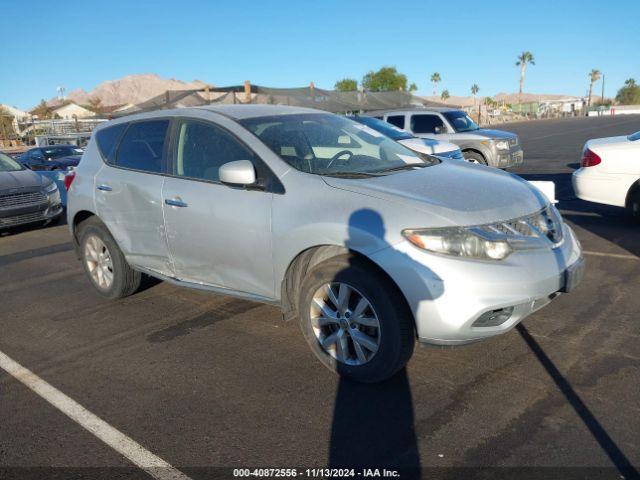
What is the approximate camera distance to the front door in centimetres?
395

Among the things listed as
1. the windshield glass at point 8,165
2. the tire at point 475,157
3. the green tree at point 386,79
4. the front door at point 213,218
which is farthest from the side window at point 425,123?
the green tree at point 386,79

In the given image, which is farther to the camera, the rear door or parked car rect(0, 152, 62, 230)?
parked car rect(0, 152, 62, 230)

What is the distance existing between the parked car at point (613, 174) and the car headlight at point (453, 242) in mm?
4801

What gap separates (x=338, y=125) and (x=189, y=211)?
148cm

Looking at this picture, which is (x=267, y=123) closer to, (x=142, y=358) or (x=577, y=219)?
(x=142, y=358)

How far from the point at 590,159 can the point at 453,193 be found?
4.69 meters

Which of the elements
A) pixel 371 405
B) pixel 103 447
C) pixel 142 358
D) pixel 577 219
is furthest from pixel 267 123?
pixel 577 219

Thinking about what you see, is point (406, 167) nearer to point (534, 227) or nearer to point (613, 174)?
point (534, 227)

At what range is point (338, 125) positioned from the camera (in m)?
4.86

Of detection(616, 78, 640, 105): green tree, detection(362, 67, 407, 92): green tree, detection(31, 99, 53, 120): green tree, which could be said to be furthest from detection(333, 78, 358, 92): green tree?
detection(616, 78, 640, 105): green tree

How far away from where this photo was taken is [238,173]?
3828mm

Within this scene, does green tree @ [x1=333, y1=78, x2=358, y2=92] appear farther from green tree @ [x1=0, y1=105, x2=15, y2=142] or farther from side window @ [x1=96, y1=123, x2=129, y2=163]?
side window @ [x1=96, y1=123, x2=129, y2=163]

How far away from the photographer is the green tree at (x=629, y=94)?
131 m

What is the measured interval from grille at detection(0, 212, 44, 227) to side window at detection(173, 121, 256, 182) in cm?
613
